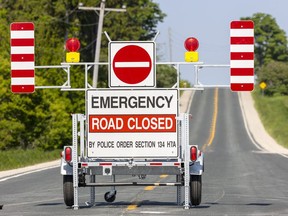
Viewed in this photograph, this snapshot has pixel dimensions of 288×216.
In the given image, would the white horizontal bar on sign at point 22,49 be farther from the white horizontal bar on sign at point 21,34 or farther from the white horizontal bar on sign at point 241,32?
the white horizontal bar on sign at point 241,32

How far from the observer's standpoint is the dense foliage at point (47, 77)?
174ft

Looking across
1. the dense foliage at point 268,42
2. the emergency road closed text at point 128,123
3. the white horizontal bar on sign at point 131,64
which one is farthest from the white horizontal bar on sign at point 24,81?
the dense foliage at point 268,42

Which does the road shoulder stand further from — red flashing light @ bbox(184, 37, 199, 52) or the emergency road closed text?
the emergency road closed text

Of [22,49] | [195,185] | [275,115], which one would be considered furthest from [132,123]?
[275,115]

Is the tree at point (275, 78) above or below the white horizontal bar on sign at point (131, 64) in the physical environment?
below

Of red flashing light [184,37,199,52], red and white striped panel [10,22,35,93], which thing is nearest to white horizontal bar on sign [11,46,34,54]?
red and white striped panel [10,22,35,93]

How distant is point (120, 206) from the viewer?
16.5 m

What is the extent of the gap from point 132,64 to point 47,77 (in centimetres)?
4412

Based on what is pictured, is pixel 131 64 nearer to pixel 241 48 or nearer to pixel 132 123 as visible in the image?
pixel 132 123

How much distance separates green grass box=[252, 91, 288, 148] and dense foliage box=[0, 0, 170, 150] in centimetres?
1508

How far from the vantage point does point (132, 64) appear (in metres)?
16.0

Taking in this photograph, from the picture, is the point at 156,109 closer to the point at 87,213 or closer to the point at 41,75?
the point at 87,213

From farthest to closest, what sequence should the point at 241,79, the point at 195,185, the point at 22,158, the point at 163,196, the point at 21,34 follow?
the point at 22,158
the point at 163,196
the point at 21,34
the point at 241,79
the point at 195,185

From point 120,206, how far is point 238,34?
11.2ft
